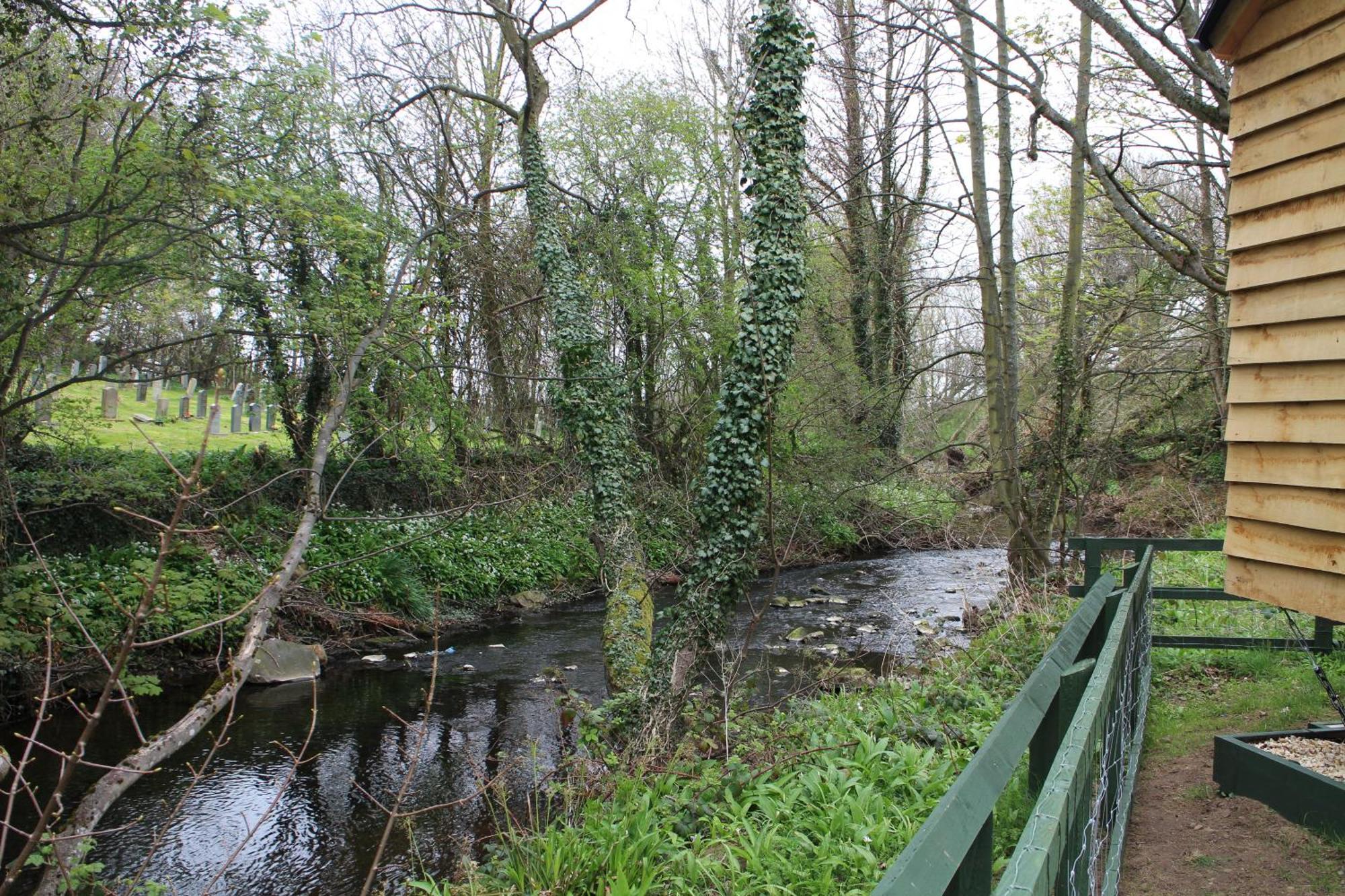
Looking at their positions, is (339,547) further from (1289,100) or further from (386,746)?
(1289,100)

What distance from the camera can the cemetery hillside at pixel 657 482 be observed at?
12.5 ft

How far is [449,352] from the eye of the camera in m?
13.1

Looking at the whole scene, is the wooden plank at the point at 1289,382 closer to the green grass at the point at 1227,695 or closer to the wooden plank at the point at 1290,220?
the wooden plank at the point at 1290,220

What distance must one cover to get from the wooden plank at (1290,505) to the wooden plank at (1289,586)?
0.21m

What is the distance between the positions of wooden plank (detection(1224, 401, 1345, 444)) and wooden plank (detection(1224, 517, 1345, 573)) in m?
0.40

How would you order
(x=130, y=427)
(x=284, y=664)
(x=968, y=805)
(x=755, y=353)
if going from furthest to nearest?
1. (x=130, y=427)
2. (x=284, y=664)
3. (x=755, y=353)
4. (x=968, y=805)

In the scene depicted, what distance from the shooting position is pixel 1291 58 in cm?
385

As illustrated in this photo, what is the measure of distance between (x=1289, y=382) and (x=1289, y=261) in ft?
1.73

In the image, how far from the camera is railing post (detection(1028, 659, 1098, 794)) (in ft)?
6.46

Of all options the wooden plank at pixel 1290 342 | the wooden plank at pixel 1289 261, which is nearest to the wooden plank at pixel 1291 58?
the wooden plank at pixel 1289 261

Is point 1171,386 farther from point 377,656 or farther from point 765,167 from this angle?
point 377,656

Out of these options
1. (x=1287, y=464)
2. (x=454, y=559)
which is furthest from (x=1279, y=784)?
(x=454, y=559)

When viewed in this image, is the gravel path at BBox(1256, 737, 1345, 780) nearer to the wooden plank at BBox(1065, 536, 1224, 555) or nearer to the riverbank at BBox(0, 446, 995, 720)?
the wooden plank at BBox(1065, 536, 1224, 555)

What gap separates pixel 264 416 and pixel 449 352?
26.2 ft
